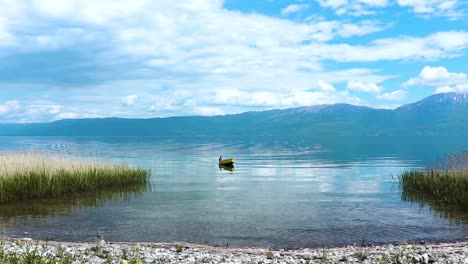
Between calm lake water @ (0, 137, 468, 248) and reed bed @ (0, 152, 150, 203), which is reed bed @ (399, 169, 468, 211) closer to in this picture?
calm lake water @ (0, 137, 468, 248)

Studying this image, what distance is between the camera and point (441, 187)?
106 ft

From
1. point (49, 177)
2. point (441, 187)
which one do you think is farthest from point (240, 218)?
point (441, 187)

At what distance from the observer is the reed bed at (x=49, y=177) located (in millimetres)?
28377

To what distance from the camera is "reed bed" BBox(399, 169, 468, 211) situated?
29053mm

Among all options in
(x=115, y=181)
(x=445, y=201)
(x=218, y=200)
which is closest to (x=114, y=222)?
(x=218, y=200)

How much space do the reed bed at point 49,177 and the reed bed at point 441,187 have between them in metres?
23.5

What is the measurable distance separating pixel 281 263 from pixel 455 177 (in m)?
22.8

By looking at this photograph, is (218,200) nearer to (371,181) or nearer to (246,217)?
(246,217)

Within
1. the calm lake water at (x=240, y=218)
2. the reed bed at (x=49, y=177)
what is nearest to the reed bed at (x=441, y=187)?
the calm lake water at (x=240, y=218)

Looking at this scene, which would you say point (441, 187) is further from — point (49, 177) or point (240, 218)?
point (49, 177)

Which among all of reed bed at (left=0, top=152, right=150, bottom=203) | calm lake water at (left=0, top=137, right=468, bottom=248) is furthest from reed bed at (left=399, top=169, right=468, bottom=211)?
reed bed at (left=0, top=152, right=150, bottom=203)

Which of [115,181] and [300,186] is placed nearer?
[115,181]

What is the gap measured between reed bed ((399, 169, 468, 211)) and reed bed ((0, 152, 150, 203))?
23.5m

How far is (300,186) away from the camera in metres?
42.2
